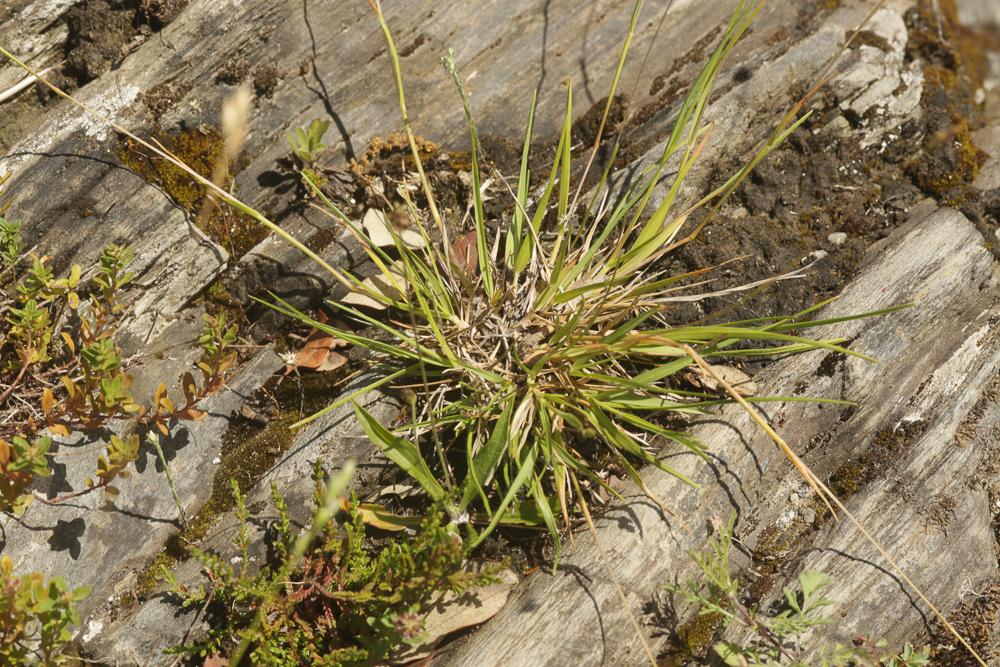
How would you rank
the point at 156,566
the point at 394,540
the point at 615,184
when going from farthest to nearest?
the point at 615,184 < the point at 156,566 < the point at 394,540

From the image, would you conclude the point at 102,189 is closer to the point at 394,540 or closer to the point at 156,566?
the point at 156,566

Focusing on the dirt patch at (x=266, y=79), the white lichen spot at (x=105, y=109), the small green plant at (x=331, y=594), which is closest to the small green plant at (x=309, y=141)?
the dirt patch at (x=266, y=79)

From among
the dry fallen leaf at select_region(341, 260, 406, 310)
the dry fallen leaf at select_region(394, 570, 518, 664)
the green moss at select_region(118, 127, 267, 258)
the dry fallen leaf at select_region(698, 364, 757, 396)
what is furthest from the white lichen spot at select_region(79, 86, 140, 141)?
the dry fallen leaf at select_region(698, 364, 757, 396)

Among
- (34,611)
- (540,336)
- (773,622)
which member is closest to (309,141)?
(540,336)

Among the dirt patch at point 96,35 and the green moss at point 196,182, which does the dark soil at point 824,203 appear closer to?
the green moss at point 196,182

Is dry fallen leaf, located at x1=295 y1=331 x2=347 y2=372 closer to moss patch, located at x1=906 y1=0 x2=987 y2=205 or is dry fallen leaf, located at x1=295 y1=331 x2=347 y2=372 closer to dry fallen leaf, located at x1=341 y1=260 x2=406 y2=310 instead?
dry fallen leaf, located at x1=341 y1=260 x2=406 y2=310

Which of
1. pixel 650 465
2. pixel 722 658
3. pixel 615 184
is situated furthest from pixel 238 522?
pixel 615 184
